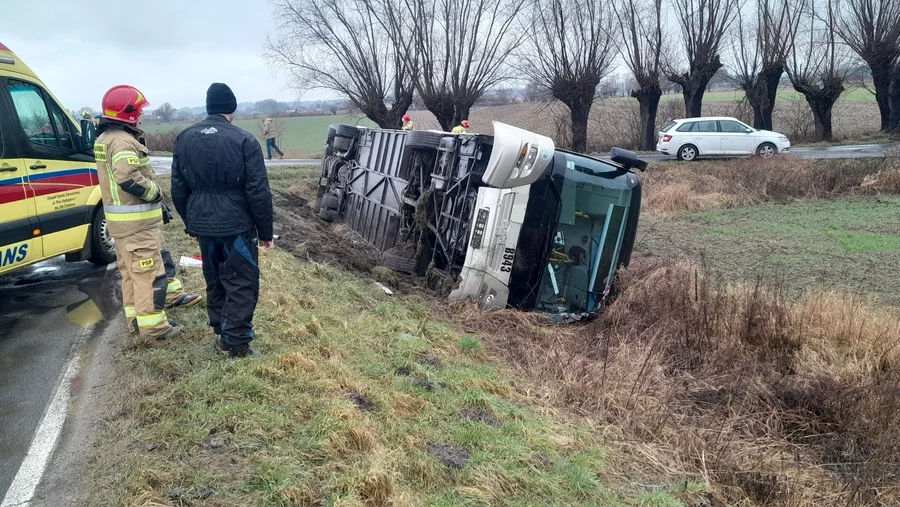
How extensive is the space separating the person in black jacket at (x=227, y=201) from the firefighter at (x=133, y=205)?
0.42 m

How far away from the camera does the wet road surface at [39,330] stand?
3822mm

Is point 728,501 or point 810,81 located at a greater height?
point 810,81

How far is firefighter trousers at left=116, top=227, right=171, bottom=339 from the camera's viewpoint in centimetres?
468

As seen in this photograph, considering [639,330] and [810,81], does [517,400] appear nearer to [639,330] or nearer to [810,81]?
[639,330]

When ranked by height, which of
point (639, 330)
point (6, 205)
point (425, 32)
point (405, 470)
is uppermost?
point (425, 32)

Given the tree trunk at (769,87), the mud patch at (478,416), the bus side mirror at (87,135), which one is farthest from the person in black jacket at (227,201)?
the tree trunk at (769,87)

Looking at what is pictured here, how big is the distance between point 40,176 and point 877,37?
31.1 metres

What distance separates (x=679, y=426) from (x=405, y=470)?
2.45m

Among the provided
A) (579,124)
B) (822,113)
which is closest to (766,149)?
(579,124)

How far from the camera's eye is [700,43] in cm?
2769

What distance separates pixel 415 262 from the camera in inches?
315

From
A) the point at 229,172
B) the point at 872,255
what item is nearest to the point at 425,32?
the point at 872,255

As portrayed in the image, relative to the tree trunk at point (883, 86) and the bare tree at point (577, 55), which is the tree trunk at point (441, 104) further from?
the tree trunk at point (883, 86)

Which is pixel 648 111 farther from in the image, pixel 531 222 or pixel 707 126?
pixel 531 222
